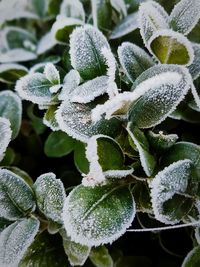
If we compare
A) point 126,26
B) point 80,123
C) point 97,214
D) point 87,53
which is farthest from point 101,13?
point 97,214

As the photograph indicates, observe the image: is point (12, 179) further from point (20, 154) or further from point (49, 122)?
point (20, 154)

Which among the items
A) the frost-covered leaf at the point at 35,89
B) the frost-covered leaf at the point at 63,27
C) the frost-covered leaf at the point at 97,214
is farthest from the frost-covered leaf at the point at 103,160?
the frost-covered leaf at the point at 63,27

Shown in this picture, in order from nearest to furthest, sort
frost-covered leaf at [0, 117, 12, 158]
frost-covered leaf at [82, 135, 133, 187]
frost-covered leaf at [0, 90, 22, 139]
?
frost-covered leaf at [82, 135, 133, 187], frost-covered leaf at [0, 117, 12, 158], frost-covered leaf at [0, 90, 22, 139]

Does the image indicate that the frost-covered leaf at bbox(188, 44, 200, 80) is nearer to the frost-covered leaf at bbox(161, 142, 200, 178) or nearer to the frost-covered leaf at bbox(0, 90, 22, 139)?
the frost-covered leaf at bbox(161, 142, 200, 178)

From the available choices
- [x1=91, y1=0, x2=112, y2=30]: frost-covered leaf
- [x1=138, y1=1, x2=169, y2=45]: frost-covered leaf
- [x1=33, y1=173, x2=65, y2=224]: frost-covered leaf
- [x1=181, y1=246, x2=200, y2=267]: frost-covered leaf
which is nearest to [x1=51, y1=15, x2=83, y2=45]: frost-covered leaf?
[x1=91, y1=0, x2=112, y2=30]: frost-covered leaf

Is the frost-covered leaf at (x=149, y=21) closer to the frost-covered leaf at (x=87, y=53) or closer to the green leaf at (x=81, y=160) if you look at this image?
the frost-covered leaf at (x=87, y=53)

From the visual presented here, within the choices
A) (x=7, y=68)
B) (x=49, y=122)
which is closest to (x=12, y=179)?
(x=49, y=122)

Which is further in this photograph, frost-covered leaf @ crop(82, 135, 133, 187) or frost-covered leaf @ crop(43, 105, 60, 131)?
frost-covered leaf @ crop(43, 105, 60, 131)
